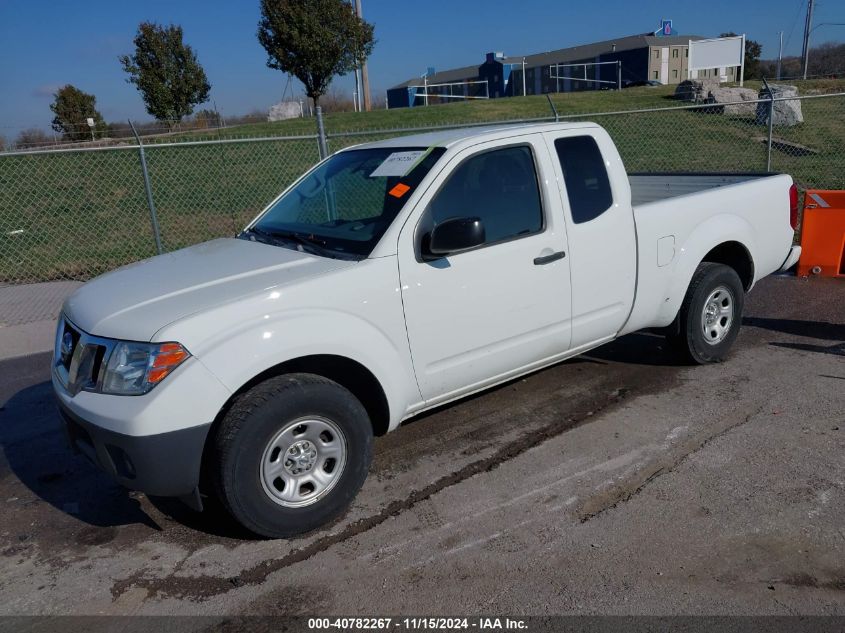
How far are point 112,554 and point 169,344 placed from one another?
3.95 ft

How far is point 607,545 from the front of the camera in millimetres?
3332

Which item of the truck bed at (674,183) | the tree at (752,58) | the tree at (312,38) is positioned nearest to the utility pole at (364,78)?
the tree at (312,38)

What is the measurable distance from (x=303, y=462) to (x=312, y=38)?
2763 centimetres

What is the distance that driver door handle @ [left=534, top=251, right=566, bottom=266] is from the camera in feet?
14.0

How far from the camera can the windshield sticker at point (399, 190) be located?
13.1 feet

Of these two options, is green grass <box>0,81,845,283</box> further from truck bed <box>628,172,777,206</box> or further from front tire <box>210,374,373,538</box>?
front tire <box>210,374,373,538</box>

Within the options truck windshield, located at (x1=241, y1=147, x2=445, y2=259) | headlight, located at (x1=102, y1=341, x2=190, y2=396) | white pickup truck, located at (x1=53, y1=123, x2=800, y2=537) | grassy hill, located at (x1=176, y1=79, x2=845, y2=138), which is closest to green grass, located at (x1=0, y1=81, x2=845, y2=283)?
grassy hill, located at (x1=176, y1=79, x2=845, y2=138)

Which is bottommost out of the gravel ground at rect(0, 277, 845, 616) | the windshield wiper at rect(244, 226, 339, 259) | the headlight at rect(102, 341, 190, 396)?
the gravel ground at rect(0, 277, 845, 616)

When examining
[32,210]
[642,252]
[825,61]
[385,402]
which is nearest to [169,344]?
[385,402]

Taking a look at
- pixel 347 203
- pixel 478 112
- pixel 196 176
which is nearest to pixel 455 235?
pixel 347 203

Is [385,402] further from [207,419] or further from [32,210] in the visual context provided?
[32,210]

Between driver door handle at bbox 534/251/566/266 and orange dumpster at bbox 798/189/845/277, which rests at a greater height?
driver door handle at bbox 534/251/566/266

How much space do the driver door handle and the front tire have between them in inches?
55.4

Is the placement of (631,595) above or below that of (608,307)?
below
